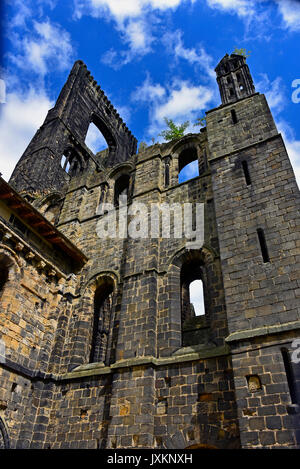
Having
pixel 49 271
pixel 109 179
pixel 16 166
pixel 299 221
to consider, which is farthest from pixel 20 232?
pixel 16 166

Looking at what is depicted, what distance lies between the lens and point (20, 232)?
32.1 feet

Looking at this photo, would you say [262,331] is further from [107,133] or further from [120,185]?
[107,133]

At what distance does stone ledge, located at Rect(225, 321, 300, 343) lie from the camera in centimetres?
A: 612

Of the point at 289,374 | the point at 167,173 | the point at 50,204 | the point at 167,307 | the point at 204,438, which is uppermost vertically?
the point at 50,204

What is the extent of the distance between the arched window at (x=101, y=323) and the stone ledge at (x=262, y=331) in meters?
4.83

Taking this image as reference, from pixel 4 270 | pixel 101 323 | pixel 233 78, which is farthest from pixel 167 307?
pixel 233 78

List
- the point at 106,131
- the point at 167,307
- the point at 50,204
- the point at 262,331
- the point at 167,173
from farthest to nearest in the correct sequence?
the point at 106,131, the point at 50,204, the point at 167,173, the point at 167,307, the point at 262,331

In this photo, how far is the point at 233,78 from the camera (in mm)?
13086

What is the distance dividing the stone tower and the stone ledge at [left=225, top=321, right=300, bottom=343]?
0.08 ft

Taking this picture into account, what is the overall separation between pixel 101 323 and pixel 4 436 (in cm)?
→ 672

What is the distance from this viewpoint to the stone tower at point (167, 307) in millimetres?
6395

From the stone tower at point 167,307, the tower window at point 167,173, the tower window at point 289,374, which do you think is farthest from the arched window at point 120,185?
the tower window at point 289,374

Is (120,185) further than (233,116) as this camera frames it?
Yes
